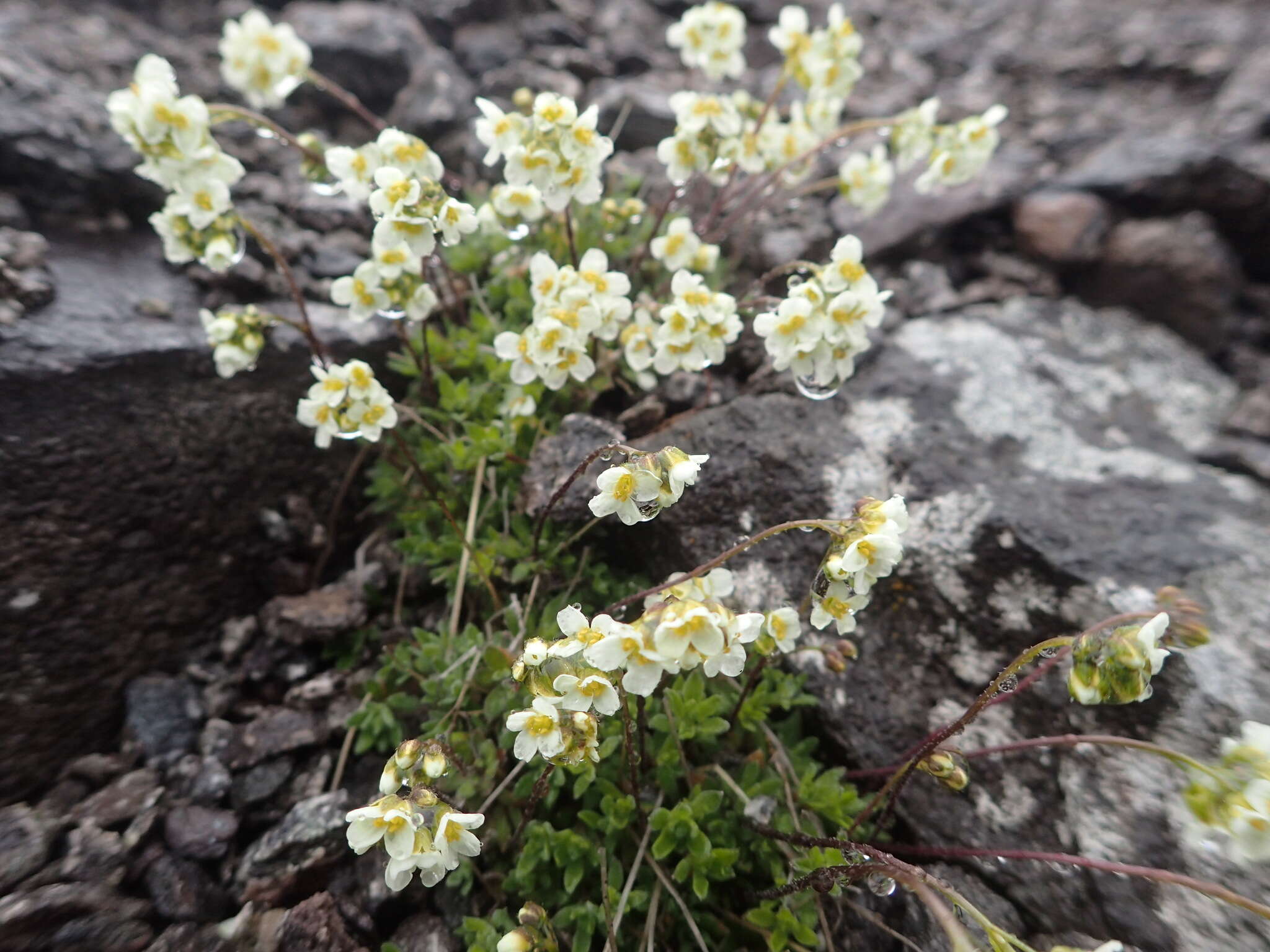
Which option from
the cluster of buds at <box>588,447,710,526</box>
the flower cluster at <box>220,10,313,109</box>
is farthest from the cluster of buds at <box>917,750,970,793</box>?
the flower cluster at <box>220,10,313,109</box>

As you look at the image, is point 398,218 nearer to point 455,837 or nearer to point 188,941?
point 455,837

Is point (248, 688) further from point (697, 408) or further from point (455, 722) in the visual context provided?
point (697, 408)

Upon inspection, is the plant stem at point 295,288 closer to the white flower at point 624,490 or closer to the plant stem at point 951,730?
the white flower at point 624,490

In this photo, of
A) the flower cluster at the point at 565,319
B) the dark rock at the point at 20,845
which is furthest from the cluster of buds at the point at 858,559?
the dark rock at the point at 20,845

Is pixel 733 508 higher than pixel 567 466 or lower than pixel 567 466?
lower

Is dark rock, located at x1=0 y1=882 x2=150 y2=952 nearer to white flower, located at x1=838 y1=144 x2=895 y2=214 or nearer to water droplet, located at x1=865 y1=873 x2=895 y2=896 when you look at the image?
water droplet, located at x1=865 y1=873 x2=895 y2=896

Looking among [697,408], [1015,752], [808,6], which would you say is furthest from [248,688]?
[808,6]

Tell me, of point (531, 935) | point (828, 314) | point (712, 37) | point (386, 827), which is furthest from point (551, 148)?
point (531, 935)
